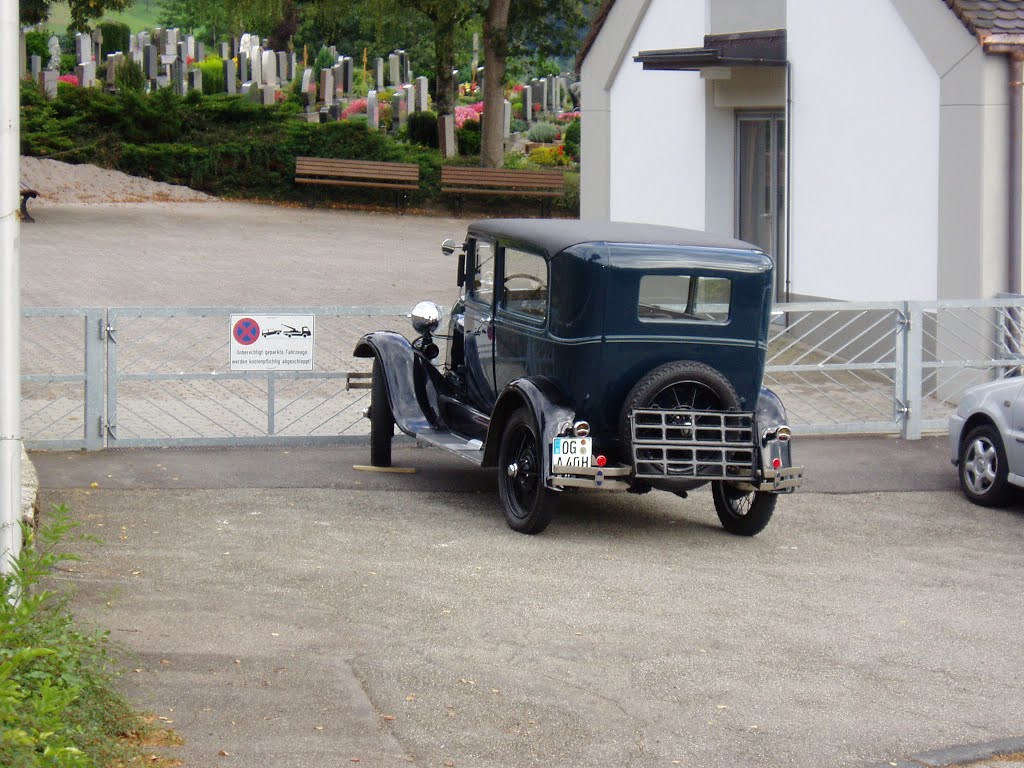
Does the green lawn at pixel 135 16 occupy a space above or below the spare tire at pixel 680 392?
above

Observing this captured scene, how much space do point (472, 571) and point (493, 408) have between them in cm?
171

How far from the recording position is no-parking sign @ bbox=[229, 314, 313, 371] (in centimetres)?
1160

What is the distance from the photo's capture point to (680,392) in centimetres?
880

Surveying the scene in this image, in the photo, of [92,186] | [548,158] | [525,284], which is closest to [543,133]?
[548,158]

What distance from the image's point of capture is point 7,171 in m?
5.53

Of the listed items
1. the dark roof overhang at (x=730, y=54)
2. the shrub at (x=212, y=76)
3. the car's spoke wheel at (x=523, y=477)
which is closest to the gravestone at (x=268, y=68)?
the shrub at (x=212, y=76)

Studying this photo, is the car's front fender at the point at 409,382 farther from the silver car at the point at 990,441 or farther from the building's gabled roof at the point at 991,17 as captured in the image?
the building's gabled roof at the point at 991,17

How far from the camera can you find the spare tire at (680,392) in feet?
28.2

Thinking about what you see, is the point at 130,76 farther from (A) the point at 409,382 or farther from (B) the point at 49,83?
(A) the point at 409,382

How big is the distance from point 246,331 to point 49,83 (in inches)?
1034

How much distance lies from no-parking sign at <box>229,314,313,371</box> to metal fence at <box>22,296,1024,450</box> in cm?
7

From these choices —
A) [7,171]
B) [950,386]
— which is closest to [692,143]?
Answer: [950,386]

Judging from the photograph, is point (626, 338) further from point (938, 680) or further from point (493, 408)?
point (938, 680)

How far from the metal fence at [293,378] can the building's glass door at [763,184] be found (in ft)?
5.87
